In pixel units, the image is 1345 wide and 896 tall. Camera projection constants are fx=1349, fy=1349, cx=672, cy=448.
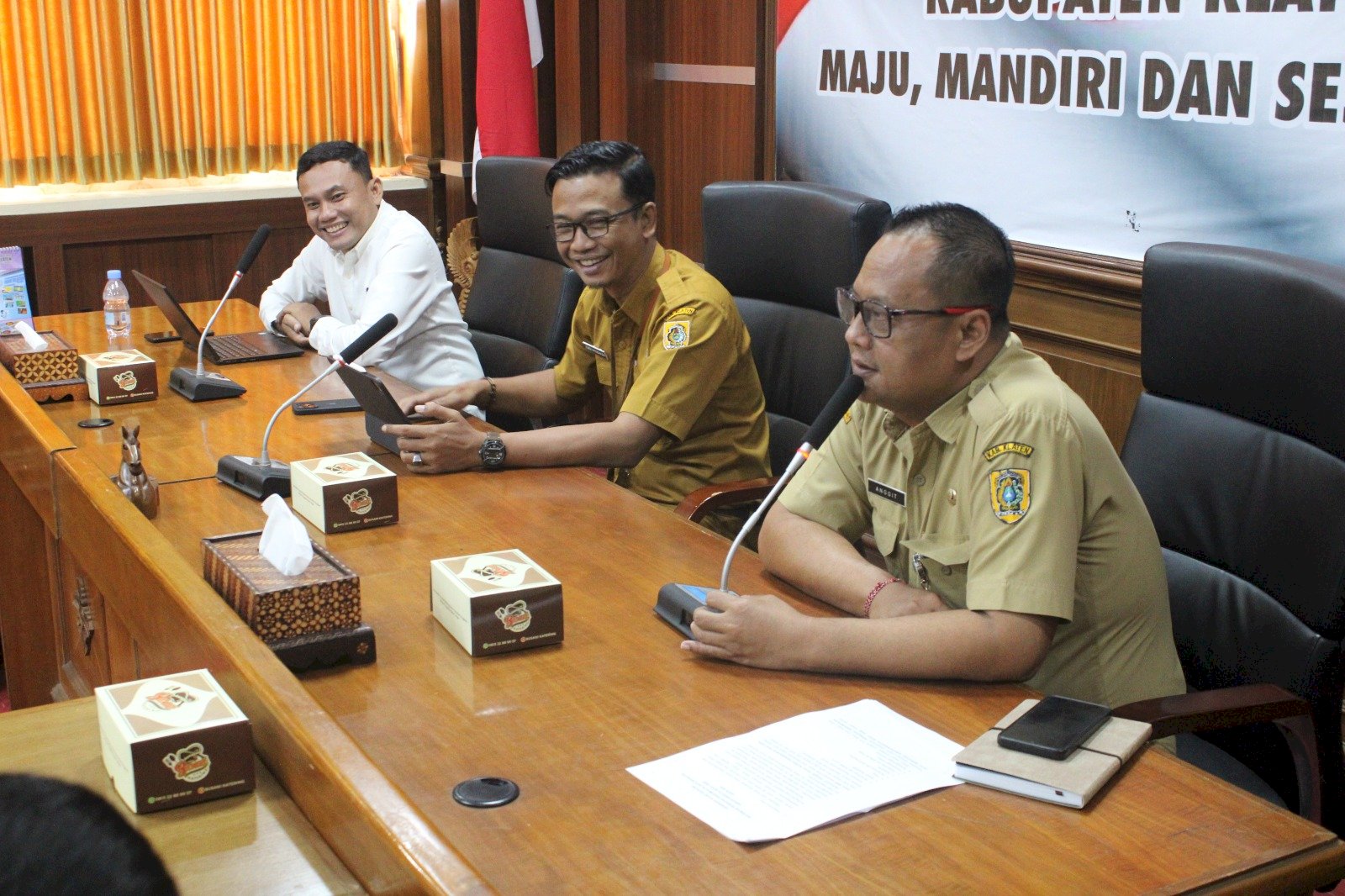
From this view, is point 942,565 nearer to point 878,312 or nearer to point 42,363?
point 878,312

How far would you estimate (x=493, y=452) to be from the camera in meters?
2.28

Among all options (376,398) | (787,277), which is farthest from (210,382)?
(787,277)

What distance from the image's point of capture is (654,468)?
256cm

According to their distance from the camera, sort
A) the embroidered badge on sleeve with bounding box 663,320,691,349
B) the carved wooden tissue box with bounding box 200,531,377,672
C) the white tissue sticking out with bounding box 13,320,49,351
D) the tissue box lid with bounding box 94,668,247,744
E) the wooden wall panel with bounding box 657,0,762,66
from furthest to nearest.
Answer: the wooden wall panel with bounding box 657,0,762,66 < the white tissue sticking out with bounding box 13,320,49,351 < the embroidered badge on sleeve with bounding box 663,320,691,349 < the carved wooden tissue box with bounding box 200,531,377,672 < the tissue box lid with bounding box 94,668,247,744

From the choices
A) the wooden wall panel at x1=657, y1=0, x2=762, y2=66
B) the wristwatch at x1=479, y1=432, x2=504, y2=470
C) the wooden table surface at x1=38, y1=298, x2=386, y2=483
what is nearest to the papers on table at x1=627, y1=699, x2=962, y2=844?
the wristwatch at x1=479, y1=432, x2=504, y2=470

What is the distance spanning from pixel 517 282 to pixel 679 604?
173 cm

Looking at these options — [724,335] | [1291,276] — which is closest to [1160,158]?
[724,335]

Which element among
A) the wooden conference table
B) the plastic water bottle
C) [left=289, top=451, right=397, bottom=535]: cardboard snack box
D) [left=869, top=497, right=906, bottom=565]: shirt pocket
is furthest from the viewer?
the plastic water bottle

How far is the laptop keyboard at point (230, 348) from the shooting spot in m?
3.04

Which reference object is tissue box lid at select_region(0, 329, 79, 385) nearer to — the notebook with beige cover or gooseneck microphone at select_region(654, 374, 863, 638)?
gooseneck microphone at select_region(654, 374, 863, 638)

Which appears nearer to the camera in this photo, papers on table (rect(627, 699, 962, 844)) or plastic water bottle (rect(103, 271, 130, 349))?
papers on table (rect(627, 699, 962, 844))

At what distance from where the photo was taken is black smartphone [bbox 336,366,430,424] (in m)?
2.25

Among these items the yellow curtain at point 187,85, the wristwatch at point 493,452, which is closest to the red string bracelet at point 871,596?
the wristwatch at point 493,452

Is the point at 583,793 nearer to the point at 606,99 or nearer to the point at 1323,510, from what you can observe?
the point at 1323,510
